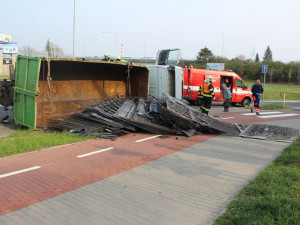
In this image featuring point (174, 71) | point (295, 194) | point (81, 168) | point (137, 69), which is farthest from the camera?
point (174, 71)

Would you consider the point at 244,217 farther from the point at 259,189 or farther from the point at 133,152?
the point at 133,152

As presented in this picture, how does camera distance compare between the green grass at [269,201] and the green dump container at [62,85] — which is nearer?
the green grass at [269,201]

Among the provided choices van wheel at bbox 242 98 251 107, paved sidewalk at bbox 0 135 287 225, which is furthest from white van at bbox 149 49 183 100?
paved sidewalk at bbox 0 135 287 225

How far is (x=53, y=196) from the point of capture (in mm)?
4188

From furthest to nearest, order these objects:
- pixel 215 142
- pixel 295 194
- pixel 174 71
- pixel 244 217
A: pixel 174 71 < pixel 215 142 < pixel 295 194 < pixel 244 217

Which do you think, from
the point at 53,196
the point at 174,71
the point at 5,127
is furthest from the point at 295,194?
the point at 174,71

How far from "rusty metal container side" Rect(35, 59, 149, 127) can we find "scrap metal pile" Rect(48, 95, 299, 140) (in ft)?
3.04

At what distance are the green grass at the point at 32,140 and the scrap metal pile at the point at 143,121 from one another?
0.45m

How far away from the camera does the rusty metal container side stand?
943 centimetres

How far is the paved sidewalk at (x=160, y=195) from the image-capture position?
3.57 m

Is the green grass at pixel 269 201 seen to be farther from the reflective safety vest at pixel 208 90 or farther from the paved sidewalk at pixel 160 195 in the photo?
the reflective safety vest at pixel 208 90

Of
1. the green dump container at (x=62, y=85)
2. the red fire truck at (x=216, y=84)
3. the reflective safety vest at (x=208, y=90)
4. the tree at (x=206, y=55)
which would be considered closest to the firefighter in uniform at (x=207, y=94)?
the reflective safety vest at (x=208, y=90)

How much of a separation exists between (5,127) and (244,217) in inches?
339

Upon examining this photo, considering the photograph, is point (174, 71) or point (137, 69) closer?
point (137, 69)
